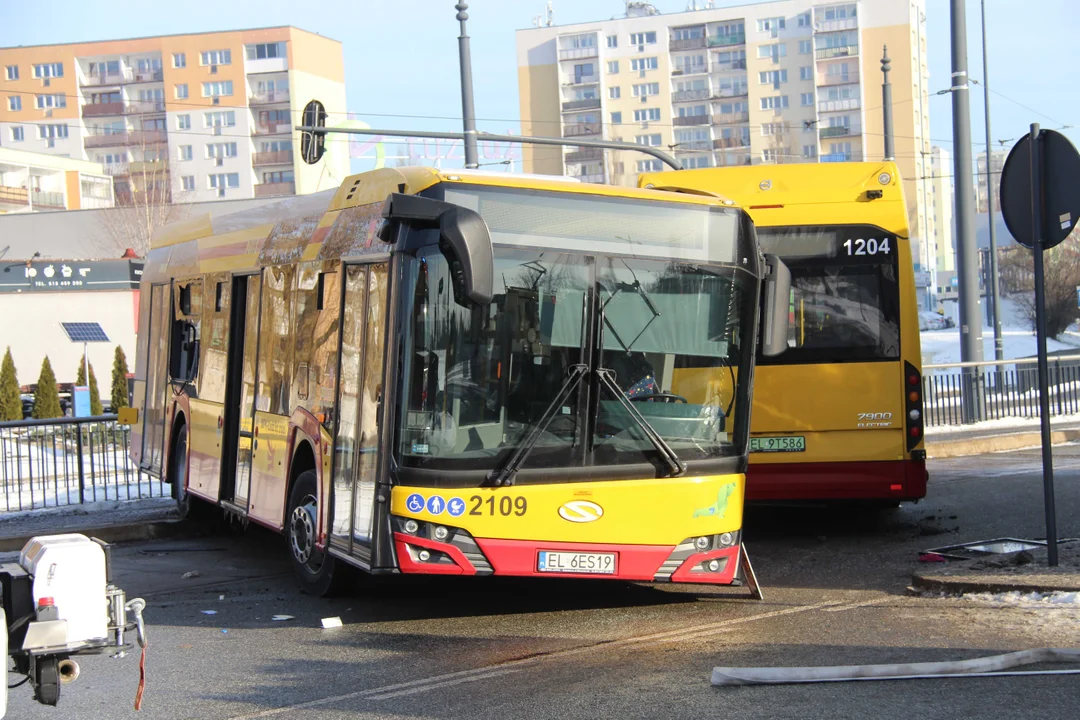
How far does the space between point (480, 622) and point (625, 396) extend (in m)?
1.72

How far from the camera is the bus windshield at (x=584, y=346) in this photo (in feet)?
24.6

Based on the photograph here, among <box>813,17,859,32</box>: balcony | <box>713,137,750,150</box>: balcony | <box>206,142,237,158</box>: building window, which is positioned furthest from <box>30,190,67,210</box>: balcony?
<box>813,17,859,32</box>: balcony

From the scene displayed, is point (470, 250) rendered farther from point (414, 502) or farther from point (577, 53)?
point (577, 53)

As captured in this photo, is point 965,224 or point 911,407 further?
point 965,224

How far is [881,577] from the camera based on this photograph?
9.14 m

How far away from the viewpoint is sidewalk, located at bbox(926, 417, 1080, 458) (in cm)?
1888

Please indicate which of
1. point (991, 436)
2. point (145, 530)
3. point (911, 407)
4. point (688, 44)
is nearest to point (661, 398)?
point (911, 407)

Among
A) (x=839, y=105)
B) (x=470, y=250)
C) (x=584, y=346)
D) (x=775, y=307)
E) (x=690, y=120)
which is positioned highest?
(x=690, y=120)

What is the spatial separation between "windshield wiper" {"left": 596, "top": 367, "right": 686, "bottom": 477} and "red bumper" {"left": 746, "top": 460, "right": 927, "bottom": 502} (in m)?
2.82

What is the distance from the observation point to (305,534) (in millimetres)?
9109

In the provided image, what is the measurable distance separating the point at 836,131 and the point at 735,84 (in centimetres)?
996

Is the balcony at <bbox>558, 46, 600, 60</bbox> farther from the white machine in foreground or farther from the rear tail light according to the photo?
the white machine in foreground

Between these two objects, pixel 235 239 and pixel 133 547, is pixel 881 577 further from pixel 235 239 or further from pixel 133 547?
pixel 133 547

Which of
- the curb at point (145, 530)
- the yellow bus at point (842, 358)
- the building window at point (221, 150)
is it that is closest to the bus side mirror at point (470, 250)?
the yellow bus at point (842, 358)
